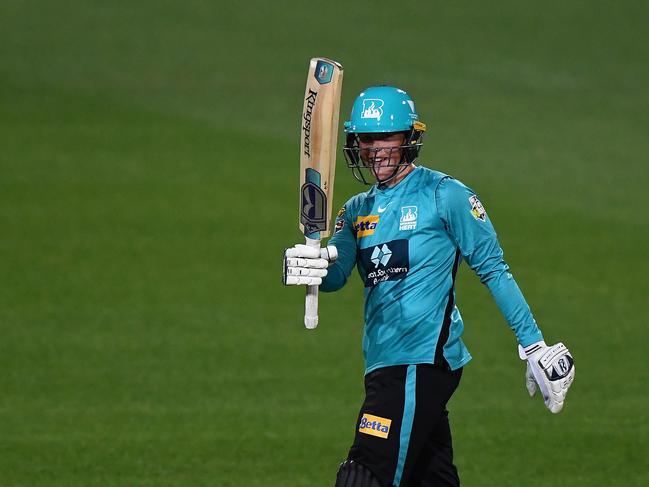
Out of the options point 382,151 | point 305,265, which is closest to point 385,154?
point 382,151

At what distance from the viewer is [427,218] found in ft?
19.0

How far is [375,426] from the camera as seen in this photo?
566cm

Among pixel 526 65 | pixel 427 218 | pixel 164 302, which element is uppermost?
pixel 526 65

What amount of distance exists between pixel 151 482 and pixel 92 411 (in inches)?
57.7

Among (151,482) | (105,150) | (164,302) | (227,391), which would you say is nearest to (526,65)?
(105,150)

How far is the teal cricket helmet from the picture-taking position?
586 cm

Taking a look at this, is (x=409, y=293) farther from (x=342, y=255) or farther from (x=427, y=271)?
(x=342, y=255)

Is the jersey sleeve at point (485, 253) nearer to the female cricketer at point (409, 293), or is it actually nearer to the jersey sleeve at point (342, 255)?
the female cricketer at point (409, 293)

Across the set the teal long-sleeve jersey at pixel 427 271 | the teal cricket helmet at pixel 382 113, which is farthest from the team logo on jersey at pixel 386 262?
the teal cricket helmet at pixel 382 113

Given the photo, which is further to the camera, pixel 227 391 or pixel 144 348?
pixel 144 348

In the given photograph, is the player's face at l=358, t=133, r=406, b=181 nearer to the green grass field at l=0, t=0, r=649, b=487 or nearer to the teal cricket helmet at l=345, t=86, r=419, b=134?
the teal cricket helmet at l=345, t=86, r=419, b=134

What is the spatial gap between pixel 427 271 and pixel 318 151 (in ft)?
2.61

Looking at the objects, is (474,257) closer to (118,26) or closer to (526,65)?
(526,65)

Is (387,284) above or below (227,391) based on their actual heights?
above
